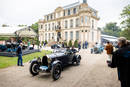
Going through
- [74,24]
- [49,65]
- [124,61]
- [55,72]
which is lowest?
[55,72]

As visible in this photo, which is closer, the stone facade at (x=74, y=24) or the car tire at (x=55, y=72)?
the car tire at (x=55, y=72)

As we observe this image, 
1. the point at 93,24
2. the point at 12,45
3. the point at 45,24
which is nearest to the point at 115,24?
the point at 93,24

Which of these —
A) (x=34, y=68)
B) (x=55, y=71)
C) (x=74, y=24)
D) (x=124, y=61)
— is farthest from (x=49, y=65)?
(x=74, y=24)

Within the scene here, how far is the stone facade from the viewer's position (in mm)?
26594

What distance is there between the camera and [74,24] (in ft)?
98.1

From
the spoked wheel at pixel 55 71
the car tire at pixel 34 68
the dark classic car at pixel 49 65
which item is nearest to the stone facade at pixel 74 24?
the dark classic car at pixel 49 65

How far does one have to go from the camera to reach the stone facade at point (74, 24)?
26.6 m

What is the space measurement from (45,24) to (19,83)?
121ft

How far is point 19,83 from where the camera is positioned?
168 inches

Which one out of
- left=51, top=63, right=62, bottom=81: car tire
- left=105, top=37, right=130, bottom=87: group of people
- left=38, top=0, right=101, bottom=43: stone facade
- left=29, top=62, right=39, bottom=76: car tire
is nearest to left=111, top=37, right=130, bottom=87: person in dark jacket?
left=105, top=37, right=130, bottom=87: group of people

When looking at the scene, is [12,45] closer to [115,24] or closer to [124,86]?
[124,86]

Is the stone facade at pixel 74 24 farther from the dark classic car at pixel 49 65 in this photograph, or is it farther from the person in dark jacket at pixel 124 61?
the person in dark jacket at pixel 124 61

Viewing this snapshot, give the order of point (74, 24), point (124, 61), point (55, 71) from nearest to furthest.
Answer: point (124, 61) → point (55, 71) → point (74, 24)

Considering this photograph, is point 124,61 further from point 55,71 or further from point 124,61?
point 55,71
